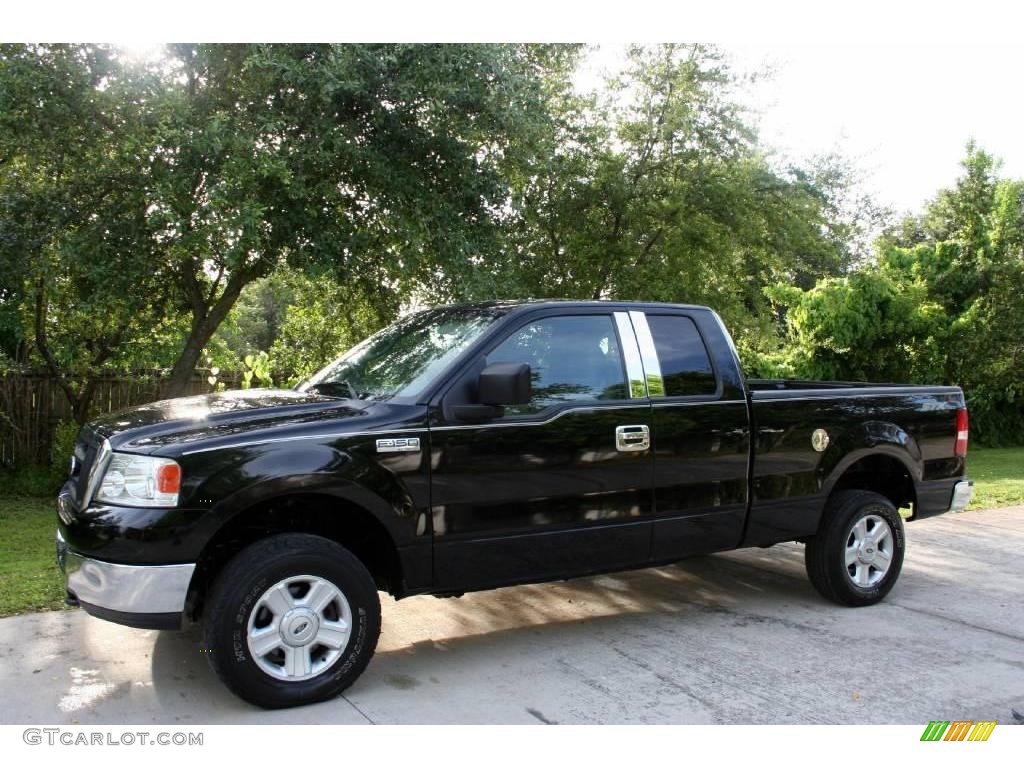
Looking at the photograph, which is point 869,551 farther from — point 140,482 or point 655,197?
point 655,197

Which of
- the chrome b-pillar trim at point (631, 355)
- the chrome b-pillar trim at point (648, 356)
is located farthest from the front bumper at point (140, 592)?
the chrome b-pillar trim at point (648, 356)

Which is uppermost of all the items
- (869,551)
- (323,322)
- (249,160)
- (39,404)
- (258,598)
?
(249,160)

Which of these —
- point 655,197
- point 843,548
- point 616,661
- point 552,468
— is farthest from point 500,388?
point 655,197

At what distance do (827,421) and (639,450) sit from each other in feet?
5.04

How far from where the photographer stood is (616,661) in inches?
193

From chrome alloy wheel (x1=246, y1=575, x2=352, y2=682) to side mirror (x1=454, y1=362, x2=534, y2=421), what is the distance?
1.08 meters

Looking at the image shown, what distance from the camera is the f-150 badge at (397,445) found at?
171 inches

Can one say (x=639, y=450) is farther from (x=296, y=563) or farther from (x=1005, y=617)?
(x=1005, y=617)

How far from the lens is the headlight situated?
155 inches

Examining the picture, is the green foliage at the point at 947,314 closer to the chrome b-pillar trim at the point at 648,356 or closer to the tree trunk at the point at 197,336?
the tree trunk at the point at 197,336

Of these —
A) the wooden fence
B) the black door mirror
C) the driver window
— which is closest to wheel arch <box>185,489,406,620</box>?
the black door mirror

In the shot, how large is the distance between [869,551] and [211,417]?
4290 millimetres

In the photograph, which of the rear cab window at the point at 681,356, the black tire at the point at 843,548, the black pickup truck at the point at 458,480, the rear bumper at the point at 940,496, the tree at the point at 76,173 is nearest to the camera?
the black pickup truck at the point at 458,480

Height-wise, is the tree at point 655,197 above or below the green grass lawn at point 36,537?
above
